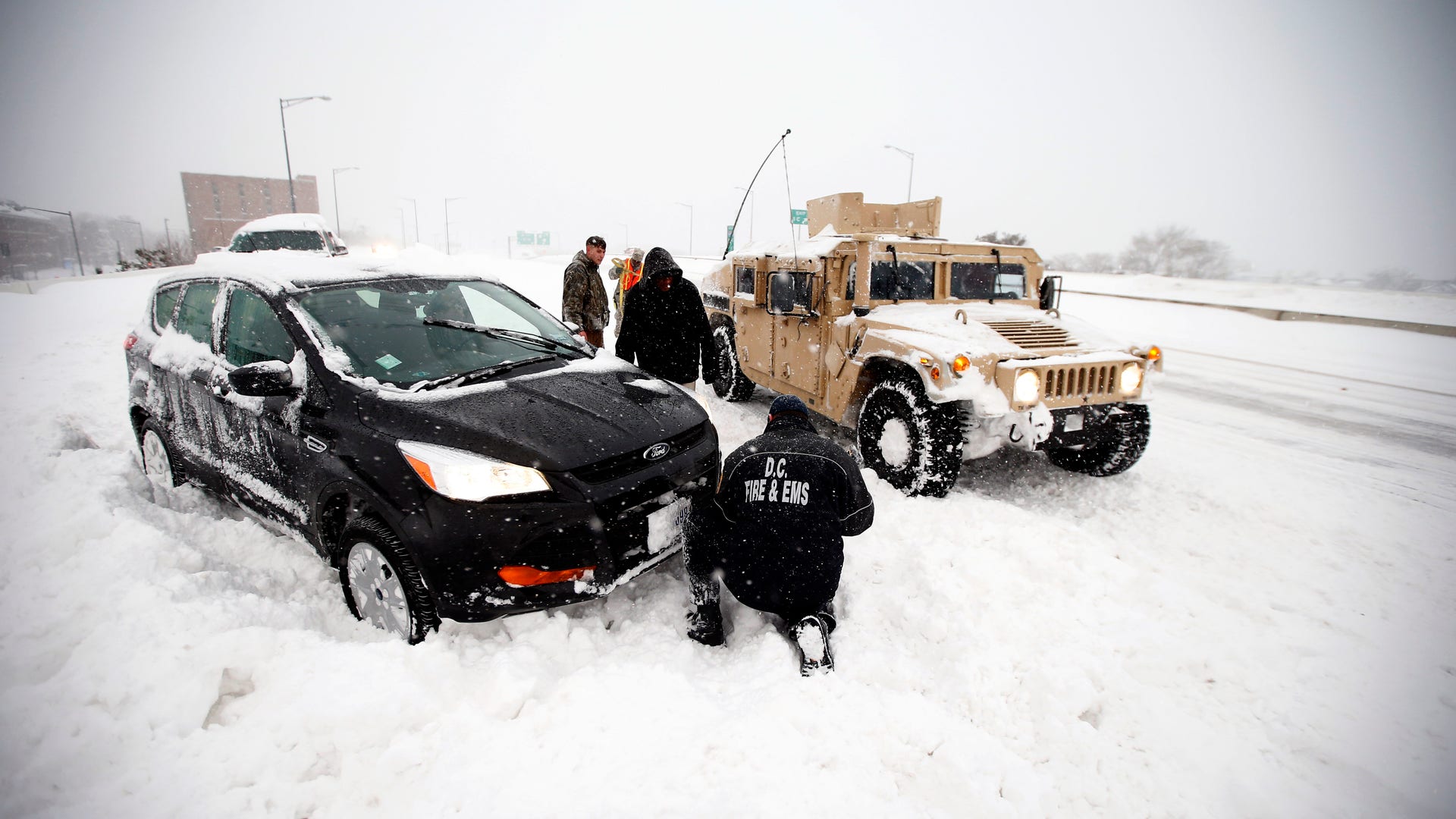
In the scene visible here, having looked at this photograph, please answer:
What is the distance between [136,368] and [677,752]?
14.3 ft

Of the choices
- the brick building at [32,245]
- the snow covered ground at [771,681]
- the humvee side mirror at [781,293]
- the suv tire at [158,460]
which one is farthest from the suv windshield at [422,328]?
the brick building at [32,245]

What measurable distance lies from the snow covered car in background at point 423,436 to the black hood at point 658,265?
144cm

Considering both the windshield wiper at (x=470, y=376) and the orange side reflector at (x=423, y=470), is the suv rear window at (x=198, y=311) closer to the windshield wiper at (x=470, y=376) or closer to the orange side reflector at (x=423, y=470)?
Result: the windshield wiper at (x=470, y=376)

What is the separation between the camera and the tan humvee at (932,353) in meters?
4.07

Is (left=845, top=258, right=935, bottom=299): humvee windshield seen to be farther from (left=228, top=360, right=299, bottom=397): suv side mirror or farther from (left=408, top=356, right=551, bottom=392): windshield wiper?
(left=228, top=360, right=299, bottom=397): suv side mirror

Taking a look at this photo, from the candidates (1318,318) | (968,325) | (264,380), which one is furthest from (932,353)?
(1318,318)

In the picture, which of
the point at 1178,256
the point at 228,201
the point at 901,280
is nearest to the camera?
the point at 901,280

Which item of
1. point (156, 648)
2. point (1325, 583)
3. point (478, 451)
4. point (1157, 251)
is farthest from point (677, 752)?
point (1157, 251)

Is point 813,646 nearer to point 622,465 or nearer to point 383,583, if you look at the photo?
point 622,465

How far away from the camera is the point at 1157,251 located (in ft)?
143

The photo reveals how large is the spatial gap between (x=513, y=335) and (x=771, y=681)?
7.43 ft

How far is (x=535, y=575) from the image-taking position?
2.35 metres

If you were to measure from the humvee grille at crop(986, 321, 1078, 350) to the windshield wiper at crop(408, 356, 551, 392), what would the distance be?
3427mm

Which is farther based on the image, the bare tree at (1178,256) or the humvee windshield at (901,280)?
the bare tree at (1178,256)
